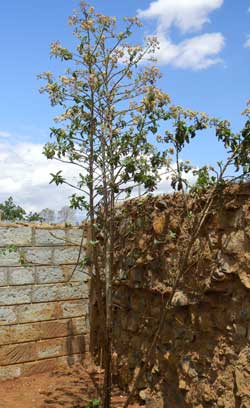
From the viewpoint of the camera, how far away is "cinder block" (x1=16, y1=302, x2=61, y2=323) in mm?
5430

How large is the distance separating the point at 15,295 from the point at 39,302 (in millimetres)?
326

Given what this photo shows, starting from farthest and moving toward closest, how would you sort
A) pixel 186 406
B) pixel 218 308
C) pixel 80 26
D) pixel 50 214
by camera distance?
pixel 50 214 < pixel 80 26 < pixel 186 406 < pixel 218 308

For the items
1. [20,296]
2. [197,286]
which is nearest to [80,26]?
[197,286]

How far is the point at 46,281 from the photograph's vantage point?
5625mm

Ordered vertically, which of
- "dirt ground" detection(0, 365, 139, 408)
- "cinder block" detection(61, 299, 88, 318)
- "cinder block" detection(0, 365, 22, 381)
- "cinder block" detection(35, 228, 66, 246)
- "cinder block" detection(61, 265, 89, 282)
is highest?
"cinder block" detection(35, 228, 66, 246)

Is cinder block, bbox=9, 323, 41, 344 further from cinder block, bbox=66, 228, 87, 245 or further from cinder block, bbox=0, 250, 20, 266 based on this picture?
cinder block, bbox=66, 228, 87, 245

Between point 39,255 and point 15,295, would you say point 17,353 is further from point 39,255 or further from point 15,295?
point 39,255

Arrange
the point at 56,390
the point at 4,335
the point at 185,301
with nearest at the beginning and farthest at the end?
the point at 185,301 < the point at 56,390 < the point at 4,335

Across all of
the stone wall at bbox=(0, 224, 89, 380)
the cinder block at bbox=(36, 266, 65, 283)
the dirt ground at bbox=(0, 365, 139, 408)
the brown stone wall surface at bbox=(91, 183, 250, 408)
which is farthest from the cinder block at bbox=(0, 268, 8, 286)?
the brown stone wall surface at bbox=(91, 183, 250, 408)

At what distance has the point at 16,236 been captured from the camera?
5477mm

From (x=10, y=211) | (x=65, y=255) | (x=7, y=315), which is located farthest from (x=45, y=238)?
(x=10, y=211)

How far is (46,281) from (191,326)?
2438mm

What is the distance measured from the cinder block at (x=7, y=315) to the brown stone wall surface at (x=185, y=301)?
1.28m

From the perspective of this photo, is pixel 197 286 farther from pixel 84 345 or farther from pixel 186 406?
pixel 84 345
